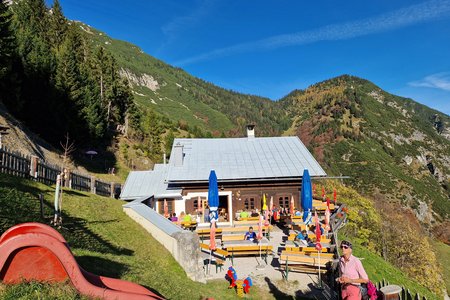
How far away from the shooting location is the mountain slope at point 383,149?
99.6 m

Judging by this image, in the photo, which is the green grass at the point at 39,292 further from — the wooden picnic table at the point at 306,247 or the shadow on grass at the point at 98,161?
the shadow on grass at the point at 98,161

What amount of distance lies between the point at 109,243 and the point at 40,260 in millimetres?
7595

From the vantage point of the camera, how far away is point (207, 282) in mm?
11891

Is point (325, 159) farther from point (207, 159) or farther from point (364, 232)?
point (207, 159)

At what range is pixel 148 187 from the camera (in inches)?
934

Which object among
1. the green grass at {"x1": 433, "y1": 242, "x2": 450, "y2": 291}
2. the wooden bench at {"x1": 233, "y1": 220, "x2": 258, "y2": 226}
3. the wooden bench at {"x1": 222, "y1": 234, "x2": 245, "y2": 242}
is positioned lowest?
the green grass at {"x1": 433, "y1": 242, "x2": 450, "y2": 291}

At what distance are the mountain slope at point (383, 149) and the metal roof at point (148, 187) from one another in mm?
72869

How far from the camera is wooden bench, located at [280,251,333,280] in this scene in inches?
489

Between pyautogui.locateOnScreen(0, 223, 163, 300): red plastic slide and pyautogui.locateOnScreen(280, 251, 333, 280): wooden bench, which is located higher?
pyautogui.locateOnScreen(0, 223, 163, 300): red plastic slide

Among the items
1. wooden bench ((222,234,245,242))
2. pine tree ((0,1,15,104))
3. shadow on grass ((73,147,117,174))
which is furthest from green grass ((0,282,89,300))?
shadow on grass ((73,147,117,174))

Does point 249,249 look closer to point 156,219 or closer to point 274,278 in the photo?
point 274,278

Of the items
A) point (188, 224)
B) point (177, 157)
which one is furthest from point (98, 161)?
point (188, 224)

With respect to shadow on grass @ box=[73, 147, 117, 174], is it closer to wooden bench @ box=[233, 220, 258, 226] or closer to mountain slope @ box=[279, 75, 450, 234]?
wooden bench @ box=[233, 220, 258, 226]

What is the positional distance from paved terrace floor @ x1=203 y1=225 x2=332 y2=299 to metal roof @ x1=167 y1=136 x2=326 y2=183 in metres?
7.90
